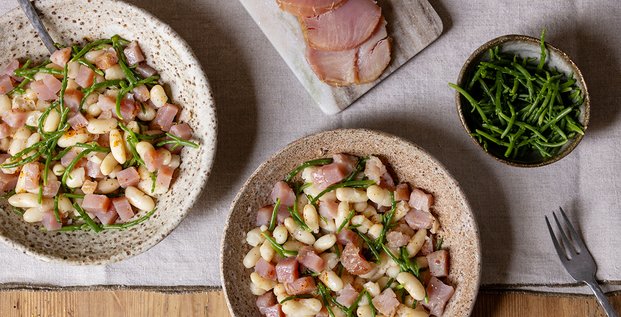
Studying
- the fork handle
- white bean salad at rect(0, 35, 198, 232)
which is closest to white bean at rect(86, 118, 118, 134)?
white bean salad at rect(0, 35, 198, 232)

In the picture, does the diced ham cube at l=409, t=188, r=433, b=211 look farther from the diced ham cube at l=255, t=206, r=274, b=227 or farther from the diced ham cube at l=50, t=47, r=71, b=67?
the diced ham cube at l=50, t=47, r=71, b=67

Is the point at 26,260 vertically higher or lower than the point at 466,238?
higher

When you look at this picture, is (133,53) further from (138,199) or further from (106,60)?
(138,199)

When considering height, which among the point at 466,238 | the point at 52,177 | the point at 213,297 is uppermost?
the point at 52,177

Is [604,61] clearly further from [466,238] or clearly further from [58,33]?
[58,33]

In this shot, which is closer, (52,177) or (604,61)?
(52,177)

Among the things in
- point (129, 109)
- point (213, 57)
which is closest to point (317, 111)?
point (213, 57)
